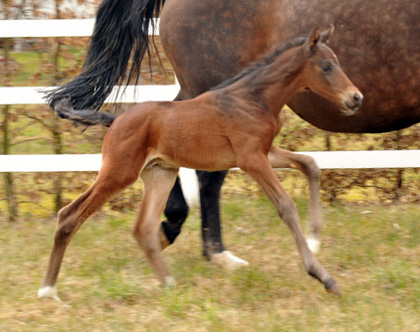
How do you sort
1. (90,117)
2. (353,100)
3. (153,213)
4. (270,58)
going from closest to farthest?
(353,100) → (270,58) → (90,117) → (153,213)

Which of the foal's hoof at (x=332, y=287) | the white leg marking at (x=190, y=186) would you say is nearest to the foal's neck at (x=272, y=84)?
the foal's hoof at (x=332, y=287)

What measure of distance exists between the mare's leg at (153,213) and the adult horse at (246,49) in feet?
1.83

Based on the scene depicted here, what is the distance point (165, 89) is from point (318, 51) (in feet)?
7.03

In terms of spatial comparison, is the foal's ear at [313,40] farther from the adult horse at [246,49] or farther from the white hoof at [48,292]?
the white hoof at [48,292]

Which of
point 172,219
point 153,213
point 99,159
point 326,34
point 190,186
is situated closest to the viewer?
point 326,34

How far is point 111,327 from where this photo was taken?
3578 mm

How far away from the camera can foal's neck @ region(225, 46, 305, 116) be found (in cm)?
390

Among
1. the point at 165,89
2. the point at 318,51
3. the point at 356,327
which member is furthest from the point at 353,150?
the point at 356,327

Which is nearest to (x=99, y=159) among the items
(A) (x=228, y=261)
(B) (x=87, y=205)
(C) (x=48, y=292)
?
(A) (x=228, y=261)

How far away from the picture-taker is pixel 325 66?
149 inches

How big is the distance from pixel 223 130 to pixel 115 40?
1305mm

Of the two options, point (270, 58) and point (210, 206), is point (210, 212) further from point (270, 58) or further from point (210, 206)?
point (270, 58)

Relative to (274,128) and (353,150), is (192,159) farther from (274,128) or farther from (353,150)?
(353,150)

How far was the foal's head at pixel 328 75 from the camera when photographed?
3.75 metres
